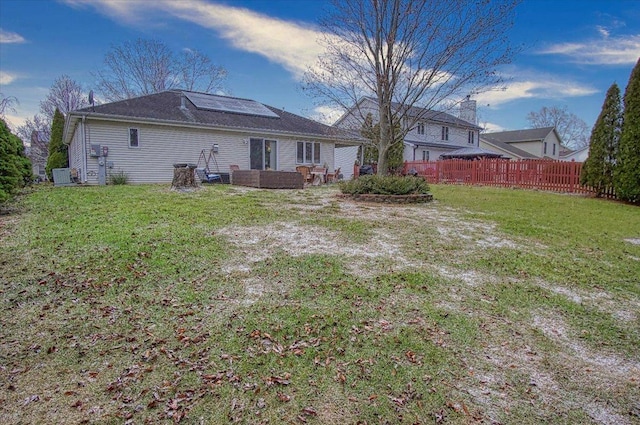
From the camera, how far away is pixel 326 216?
24.5 feet

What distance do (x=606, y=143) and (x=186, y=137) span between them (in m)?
15.6

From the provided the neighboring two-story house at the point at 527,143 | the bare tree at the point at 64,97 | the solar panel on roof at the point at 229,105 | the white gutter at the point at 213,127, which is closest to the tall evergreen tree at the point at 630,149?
the white gutter at the point at 213,127

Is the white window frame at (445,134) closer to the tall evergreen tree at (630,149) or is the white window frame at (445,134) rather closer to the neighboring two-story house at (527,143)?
the neighboring two-story house at (527,143)

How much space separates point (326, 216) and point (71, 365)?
17.7 ft

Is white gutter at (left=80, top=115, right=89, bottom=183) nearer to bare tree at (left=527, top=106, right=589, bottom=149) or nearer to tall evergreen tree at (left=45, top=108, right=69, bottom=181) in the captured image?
tall evergreen tree at (left=45, top=108, right=69, bottom=181)

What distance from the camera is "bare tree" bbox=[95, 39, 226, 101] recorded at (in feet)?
92.9

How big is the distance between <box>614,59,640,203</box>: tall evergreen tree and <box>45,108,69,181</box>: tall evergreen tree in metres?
25.6

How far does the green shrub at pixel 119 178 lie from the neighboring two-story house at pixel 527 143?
34777mm

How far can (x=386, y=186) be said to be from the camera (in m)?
9.99

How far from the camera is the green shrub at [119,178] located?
1315 centimetres

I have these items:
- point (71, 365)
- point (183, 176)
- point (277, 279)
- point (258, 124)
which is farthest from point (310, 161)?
point (71, 365)

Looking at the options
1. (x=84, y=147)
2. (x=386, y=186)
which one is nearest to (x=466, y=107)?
(x=386, y=186)

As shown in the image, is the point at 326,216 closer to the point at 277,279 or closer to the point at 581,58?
the point at 277,279

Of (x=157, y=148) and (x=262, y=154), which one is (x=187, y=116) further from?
(x=262, y=154)
